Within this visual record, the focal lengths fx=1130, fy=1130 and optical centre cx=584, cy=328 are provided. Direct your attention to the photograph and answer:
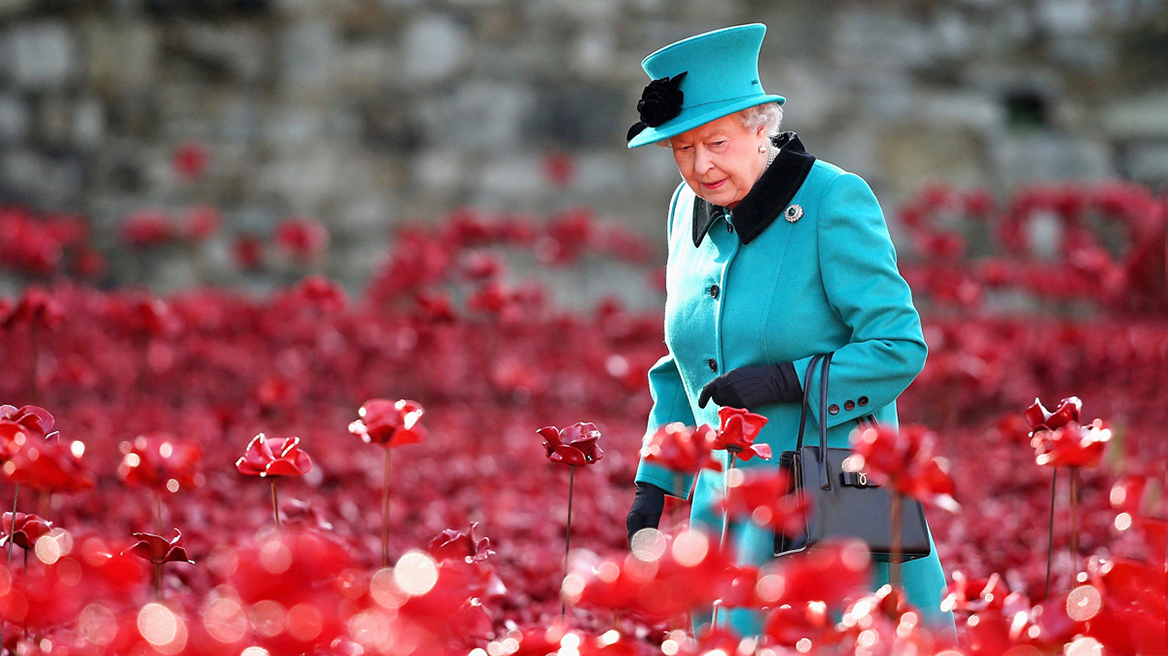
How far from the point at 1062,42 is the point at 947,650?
8.31 m

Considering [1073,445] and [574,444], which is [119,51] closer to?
[574,444]

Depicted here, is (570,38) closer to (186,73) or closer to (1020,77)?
(186,73)

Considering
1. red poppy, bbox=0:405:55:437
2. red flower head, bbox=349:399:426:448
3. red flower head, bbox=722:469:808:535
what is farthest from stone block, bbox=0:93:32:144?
red flower head, bbox=722:469:808:535

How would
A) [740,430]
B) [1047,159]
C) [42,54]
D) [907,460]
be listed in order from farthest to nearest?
1. [1047,159]
2. [42,54]
3. [740,430]
4. [907,460]

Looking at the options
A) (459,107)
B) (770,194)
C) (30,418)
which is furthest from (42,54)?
(770,194)

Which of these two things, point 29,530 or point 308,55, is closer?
point 29,530

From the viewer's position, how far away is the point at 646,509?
2.25 metres

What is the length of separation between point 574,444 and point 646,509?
1.13ft

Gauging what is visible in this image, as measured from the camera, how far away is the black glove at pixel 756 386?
6.60ft

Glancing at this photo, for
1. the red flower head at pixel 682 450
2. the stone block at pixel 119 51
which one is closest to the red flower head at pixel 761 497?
the red flower head at pixel 682 450

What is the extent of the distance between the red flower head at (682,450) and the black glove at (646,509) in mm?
541

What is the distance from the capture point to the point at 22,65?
789cm

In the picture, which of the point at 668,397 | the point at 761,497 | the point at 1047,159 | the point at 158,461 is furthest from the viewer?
the point at 1047,159

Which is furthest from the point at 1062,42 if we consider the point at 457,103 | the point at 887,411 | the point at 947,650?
the point at 947,650
